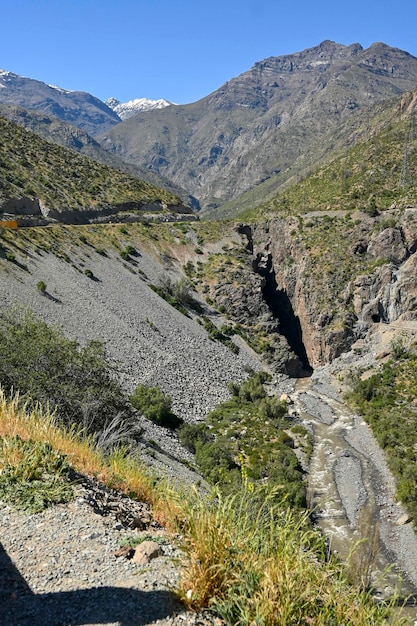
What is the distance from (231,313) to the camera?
167 feet

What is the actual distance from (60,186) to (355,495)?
47.5 metres

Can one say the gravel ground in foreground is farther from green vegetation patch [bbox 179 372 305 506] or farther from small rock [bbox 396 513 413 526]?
small rock [bbox 396 513 413 526]

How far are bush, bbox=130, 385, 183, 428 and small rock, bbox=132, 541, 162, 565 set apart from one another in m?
21.0

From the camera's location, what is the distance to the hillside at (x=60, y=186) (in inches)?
1855

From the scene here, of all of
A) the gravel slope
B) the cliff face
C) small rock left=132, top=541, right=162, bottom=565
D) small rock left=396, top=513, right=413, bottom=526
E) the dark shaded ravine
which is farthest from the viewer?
the cliff face

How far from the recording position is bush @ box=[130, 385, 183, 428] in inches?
1019

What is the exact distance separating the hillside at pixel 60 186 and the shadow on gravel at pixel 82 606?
45.7 m

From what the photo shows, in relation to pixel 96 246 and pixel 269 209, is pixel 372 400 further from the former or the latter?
pixel 269 209

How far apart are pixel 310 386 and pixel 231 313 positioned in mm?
12502

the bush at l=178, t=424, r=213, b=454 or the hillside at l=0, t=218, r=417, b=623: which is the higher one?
the hillside at l=0, t=218, r=417, b=623

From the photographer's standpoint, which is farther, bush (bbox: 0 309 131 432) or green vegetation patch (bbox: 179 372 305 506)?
green vegetation patch (bbox: 179 372 305 506)

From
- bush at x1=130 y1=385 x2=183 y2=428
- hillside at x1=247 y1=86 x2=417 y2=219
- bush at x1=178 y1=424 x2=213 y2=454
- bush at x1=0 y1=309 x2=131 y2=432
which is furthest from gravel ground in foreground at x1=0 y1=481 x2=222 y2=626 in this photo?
hillside at x1=247 y1=86 x2=417 y2=219

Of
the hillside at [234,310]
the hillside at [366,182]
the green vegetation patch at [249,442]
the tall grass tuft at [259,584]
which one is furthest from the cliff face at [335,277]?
the tall grass tuft at [259,584]

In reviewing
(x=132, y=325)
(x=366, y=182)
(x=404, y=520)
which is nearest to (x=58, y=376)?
(x=404, y=520)
